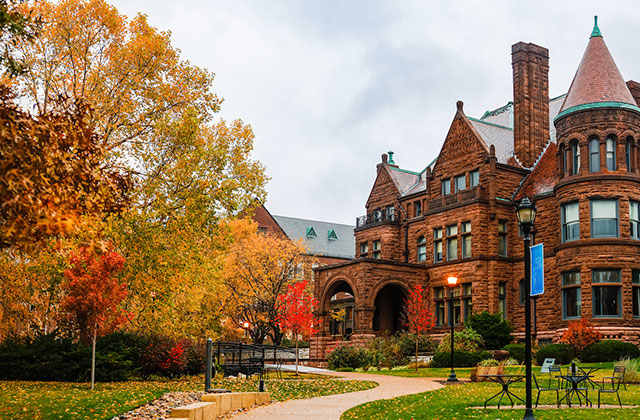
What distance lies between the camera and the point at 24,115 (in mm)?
9438

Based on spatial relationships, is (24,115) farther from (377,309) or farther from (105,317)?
(377,309)

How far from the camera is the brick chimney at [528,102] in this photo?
131 feet

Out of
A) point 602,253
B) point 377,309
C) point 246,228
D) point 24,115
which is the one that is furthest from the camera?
point 246,228

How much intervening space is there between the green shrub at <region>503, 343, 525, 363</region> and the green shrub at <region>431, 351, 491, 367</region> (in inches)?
48.6

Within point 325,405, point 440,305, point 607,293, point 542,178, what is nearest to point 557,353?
point 607,293

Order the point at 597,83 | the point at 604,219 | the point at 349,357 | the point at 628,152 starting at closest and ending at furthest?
1. the point at 604,219
2. the point at 628,152
3. the point at 597,83
4. the point at 349,357

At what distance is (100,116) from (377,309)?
985 inches

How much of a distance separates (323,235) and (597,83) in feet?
169

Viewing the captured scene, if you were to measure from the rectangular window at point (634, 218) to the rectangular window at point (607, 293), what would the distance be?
7.32ft

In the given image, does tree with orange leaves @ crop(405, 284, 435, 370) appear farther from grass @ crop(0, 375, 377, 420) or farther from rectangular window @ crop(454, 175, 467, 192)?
grass @ crop(0, 375, 377, 420)

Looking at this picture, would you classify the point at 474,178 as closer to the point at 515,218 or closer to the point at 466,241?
the point at 515,218

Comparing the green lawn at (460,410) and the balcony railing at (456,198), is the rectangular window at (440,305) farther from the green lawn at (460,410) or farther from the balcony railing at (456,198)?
the green lawn at (460,410)

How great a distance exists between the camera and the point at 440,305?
40.7 metres

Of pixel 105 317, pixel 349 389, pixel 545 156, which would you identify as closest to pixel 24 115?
pixel 105 317
